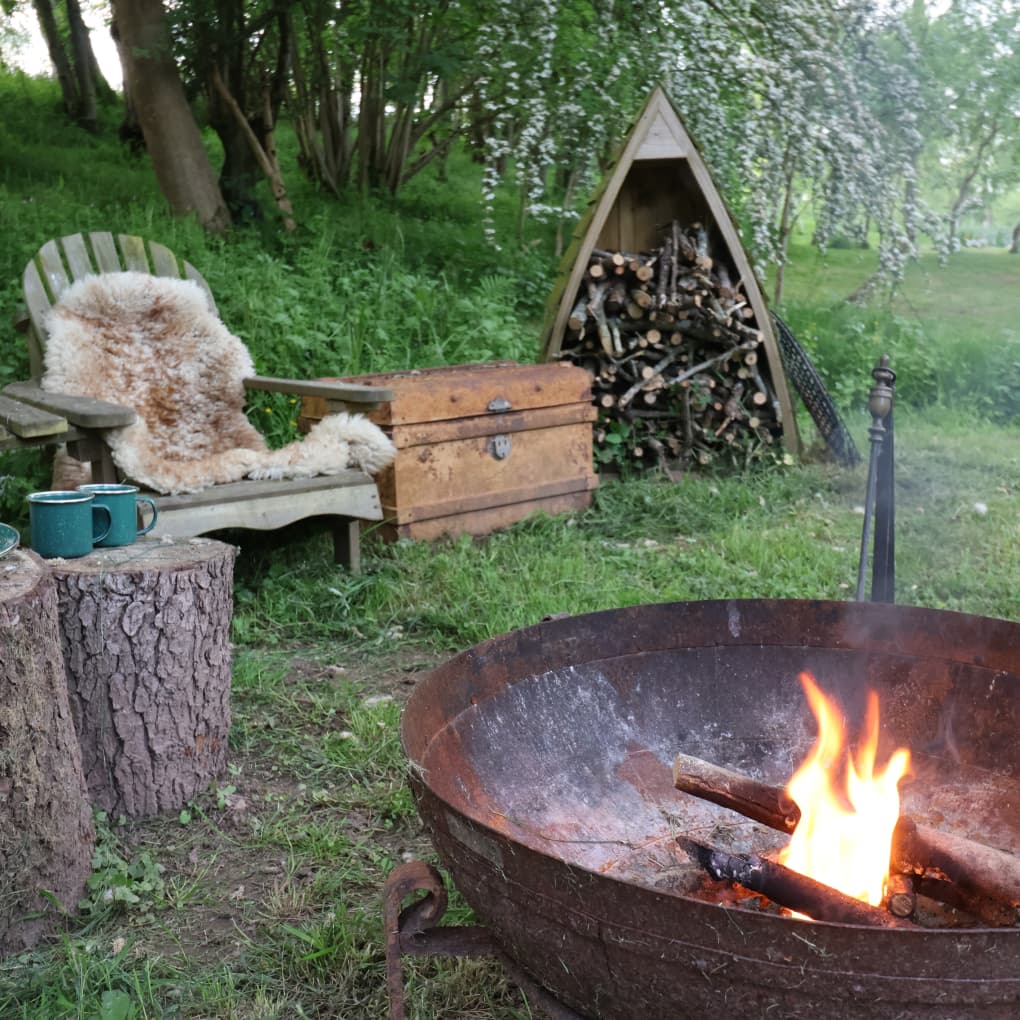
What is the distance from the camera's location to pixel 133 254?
158 inches

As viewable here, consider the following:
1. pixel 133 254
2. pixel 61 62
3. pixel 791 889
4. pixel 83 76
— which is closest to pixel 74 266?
pixel 133 254

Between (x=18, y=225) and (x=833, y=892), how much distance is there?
20.7ft

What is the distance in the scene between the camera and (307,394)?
364 centimetres

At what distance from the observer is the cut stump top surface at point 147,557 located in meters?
2.20

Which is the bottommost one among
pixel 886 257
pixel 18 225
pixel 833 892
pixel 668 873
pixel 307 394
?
pixel 668 873

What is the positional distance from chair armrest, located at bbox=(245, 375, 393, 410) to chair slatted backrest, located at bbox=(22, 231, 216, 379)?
568mm

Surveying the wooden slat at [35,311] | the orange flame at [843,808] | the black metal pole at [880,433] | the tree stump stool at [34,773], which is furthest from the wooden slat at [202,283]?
the orange flame at [843,808]

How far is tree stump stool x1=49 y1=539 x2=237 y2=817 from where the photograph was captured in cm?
216

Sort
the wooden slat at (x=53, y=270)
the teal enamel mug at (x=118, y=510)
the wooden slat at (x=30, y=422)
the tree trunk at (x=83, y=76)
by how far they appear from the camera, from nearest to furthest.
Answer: the teal enamel mug at (x=118, y=510), the wooden slat at (x=30, y=422), the wooden slat at (x=53, y=270), the tree trunk at (x=83, y=76)

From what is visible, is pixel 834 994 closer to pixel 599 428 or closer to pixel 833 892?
pixel 833 892

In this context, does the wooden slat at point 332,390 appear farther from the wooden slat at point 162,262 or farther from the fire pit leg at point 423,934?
the fire pit leg at point 423,934

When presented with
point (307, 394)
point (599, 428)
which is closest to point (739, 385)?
point (599, 428)

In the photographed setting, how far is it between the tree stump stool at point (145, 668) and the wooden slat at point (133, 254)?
2.00 meters

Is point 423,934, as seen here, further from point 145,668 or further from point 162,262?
point 162,262
